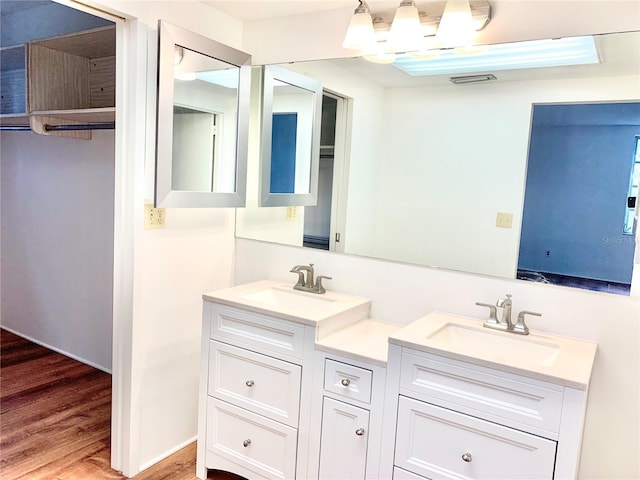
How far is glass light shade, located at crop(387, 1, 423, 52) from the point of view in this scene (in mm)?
1864

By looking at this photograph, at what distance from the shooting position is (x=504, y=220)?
1.93 m

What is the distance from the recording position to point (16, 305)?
3.80 meters

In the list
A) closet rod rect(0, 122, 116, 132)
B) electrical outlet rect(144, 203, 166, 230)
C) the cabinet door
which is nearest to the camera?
the cabinet door

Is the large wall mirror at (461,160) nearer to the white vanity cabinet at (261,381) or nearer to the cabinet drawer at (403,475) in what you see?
the white vanity cabinet at (261,381)

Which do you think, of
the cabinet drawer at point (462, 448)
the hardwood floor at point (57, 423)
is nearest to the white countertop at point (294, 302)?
the cabinet drawer at point (462, 448)

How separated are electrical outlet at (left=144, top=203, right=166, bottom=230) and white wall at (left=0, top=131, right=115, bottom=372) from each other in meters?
1.04

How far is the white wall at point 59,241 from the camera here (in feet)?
10.2

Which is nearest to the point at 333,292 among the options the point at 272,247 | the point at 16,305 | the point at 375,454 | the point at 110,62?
the point at 272,247

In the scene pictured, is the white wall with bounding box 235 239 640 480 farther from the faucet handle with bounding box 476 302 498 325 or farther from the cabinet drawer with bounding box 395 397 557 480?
the cabinet drawer with bounding box 395 397 557 480

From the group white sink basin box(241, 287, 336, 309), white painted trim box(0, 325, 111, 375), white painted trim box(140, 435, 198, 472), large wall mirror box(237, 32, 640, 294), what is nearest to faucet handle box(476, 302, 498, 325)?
large wall mirror box(237, 32, 640, 294)

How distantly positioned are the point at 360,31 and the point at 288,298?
1.22 meters

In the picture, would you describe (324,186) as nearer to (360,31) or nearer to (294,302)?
(294,302)

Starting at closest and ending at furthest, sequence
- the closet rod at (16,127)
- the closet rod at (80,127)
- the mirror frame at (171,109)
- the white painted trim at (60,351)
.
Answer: the mirror frame at (171,109), the closet rod at (80,127), the closet rod at (16,127), the white painted trim at (60,351)

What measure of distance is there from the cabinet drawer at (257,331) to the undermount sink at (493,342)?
52 centimetres
